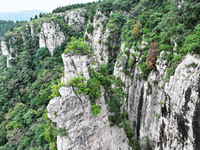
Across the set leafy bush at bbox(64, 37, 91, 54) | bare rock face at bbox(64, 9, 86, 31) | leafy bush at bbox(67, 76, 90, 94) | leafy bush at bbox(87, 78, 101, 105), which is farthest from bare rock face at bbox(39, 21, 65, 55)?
leafy bush at bbox(87, 78, 101, 105)

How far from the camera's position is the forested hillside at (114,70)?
1158cm

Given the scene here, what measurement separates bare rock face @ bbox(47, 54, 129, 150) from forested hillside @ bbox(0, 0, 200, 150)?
2.13 ft

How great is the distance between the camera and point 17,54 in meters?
47.1

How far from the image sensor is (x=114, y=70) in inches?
1195

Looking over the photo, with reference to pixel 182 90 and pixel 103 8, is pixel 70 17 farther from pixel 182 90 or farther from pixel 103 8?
pixel 182 90

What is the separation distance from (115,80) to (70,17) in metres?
50.5

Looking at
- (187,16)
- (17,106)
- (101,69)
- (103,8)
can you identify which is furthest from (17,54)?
(187,16)

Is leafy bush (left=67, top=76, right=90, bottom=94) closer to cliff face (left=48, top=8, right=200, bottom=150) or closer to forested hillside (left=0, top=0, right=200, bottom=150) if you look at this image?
forested hillside (left=0, top=0, right=200, bottom=150)

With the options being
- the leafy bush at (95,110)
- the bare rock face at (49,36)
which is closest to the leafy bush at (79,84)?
the leafy bush at (95,110)

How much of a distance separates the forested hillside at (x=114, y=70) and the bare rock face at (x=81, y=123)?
65cm

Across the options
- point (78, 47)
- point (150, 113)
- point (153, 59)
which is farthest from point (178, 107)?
point (78, 47)

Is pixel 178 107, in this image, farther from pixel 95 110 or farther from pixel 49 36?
pixel 49 36

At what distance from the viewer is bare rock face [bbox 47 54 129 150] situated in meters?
11.1

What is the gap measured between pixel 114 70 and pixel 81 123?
2061 cm
